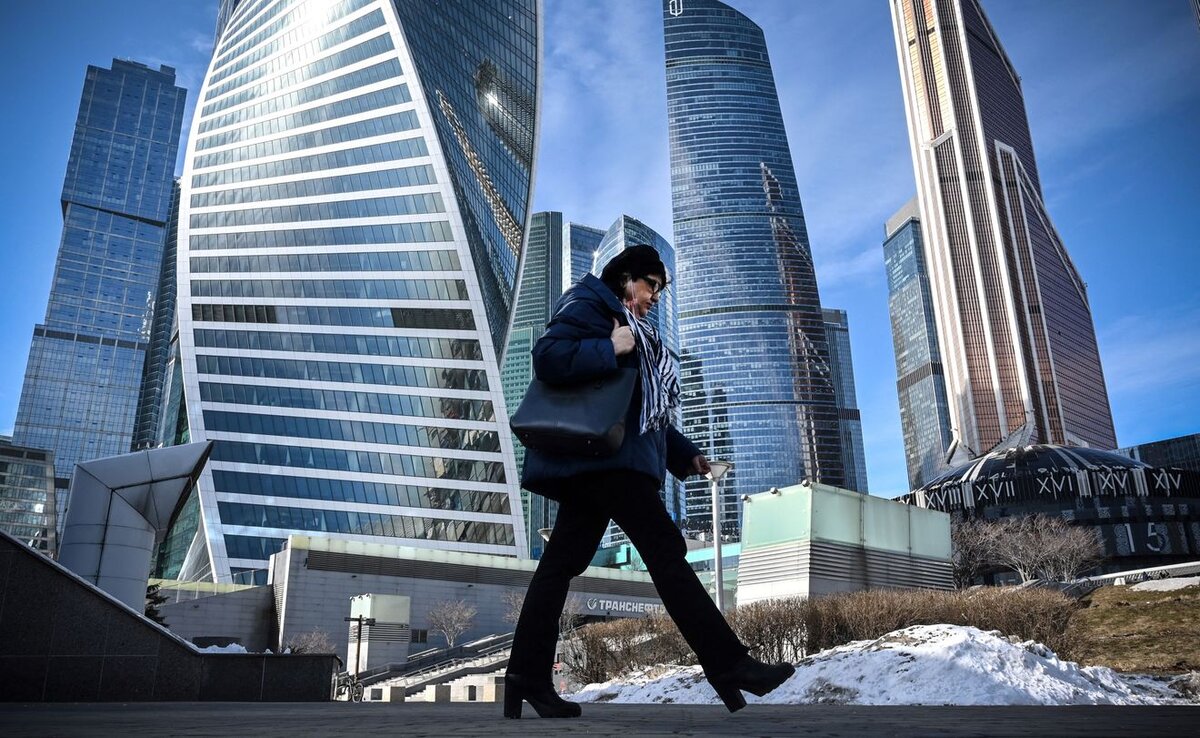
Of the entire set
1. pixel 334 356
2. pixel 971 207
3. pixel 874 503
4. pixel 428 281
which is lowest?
pixel 874 503

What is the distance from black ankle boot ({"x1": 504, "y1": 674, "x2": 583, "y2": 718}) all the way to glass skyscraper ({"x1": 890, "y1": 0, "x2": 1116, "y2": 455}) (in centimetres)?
15610

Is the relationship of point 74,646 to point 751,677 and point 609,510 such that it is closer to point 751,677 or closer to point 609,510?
point 609,510

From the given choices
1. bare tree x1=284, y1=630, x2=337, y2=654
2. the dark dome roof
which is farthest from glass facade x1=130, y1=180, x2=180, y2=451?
the dark dome roof

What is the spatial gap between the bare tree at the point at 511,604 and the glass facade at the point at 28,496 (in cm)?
10662

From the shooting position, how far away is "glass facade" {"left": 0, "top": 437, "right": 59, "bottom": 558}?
438 ft

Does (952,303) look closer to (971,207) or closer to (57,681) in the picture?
(971,207)

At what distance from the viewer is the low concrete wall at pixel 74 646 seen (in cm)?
815

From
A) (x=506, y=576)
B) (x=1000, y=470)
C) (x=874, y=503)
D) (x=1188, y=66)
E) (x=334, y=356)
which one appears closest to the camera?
(x=874, y=503)

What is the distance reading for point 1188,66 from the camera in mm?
135500

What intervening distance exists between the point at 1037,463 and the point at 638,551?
8959cm

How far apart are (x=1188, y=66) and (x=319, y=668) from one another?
168 metres

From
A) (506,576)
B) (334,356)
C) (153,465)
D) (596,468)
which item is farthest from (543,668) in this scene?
(334,356)

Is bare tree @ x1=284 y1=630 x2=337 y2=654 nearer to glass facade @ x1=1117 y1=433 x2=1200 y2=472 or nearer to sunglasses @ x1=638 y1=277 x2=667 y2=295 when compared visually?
sunglasses @ x1=638 y1=277 x2=667 y2=295

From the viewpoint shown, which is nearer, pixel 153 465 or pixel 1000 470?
pixel 153 465
